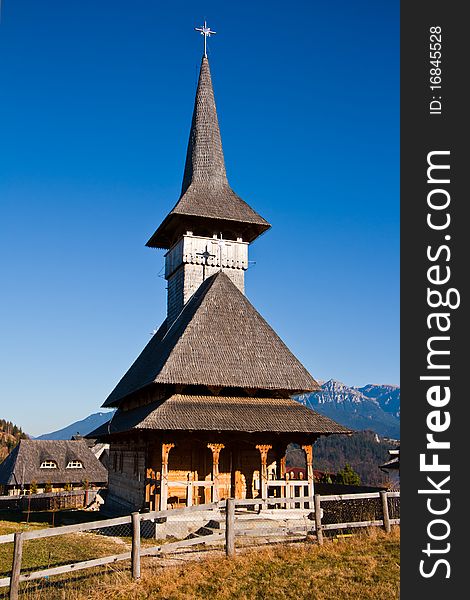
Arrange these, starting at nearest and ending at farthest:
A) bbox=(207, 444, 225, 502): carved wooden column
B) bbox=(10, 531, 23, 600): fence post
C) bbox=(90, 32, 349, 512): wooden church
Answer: bbox=(10, 531, 23, 600): fence post < bbox=(207, 444, 225, 502): carved wooden column < bbox=(90, 32, 349, 512): wooden church

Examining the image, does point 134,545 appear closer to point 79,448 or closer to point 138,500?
point 138,500

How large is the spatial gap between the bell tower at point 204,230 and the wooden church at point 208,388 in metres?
0.05

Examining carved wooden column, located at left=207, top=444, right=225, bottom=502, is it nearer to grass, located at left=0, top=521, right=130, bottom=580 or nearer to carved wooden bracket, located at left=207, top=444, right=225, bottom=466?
carved wooden bracket, located at left=207, top=444, right=225, bottom=466

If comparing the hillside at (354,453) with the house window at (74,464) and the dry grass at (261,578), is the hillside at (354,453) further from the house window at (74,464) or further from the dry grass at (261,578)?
the dry grass at (261,578)

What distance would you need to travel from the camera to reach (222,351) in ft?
73.3

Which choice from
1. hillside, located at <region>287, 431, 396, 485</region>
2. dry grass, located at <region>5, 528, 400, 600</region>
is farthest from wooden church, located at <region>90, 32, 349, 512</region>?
hillside, located at <region>287, 431, 396, 485</region>

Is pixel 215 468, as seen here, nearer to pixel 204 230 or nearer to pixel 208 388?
pixel 208 388

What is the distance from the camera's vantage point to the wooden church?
1972 cm

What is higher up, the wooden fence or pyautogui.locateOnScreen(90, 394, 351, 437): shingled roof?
pyautogui.locateOnScreen(90, 394, 351, 437): shingled roof

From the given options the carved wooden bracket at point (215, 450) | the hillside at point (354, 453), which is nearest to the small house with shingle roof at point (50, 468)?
the carved wooden bracket at point (215, 450)

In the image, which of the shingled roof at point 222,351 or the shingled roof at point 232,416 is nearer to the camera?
the shingled roof at point 232,416

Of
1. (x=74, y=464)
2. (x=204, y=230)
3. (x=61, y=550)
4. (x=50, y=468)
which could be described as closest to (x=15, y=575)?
(x=61, y=550)

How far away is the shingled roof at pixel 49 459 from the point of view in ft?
131

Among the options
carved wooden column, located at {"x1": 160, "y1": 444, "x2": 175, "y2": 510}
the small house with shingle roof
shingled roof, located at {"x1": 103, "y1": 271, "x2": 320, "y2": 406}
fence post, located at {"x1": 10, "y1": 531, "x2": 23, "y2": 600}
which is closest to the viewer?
fence post, located at {"x1": 10, "y1": 531, "x2": 23, "y2": 600}
